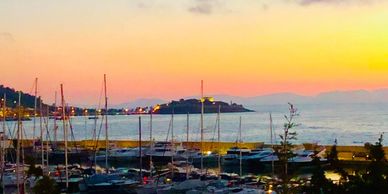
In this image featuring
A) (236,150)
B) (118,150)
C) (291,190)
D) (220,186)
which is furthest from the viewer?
(118,150)

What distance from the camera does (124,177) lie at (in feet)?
106

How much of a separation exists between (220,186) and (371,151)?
13.1m

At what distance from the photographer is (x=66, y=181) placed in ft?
91.8

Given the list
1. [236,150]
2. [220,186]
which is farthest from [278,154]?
[236,150]

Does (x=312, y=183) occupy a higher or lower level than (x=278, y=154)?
lower

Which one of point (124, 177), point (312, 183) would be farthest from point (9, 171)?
point (312, 183)

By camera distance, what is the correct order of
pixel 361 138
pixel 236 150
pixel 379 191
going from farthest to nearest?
pixel 361 138
pixel 236 150
pixel 379 191

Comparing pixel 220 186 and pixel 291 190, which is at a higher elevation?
pixel 291 190

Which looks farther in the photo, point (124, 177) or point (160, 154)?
point (160, 154)

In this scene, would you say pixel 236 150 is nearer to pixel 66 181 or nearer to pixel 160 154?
pixel 160 154

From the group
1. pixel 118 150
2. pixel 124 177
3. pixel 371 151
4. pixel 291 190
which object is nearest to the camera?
pixel 291 190

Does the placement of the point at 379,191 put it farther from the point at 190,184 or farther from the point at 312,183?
the point at 190,184

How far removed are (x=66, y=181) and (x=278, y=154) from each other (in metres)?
19.6

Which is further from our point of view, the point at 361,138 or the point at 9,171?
the point at 361,138
